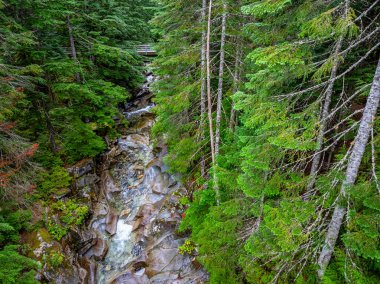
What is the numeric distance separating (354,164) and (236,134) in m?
3.97

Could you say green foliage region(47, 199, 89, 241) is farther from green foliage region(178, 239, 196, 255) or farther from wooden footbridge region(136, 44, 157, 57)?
wooden footbridge region(136, 44, 157, 57)

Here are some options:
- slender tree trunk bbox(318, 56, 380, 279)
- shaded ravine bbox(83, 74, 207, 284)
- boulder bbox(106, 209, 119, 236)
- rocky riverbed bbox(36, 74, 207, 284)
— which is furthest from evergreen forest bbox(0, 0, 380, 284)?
boulder bbox(106, 209, 119, 236)

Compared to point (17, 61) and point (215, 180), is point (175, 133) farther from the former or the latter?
point (17, 61)

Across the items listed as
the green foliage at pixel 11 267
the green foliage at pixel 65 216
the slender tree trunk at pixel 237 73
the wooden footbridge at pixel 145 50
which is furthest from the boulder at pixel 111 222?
the wooden footbridge at pixel 145 50

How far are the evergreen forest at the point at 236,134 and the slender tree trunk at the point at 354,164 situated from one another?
0.02 m

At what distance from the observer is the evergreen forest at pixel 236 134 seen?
4609 mm

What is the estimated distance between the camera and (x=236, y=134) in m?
8.13

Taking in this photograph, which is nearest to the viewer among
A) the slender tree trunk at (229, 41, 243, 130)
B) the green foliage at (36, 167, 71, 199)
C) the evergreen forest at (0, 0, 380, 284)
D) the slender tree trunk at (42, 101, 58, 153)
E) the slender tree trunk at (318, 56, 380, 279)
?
the slender tree trunk at (318, 56, 380, 279)

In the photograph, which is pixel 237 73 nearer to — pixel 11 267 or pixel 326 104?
pixel 326 104

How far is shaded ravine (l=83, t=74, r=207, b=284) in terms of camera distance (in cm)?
1010

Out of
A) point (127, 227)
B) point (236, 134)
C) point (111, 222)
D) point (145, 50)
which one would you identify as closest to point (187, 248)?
point (127, 227)

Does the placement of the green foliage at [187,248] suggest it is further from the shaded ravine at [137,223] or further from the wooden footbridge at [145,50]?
the wooden footbridge at [145,50]

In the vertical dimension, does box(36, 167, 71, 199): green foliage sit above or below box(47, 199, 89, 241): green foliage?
above

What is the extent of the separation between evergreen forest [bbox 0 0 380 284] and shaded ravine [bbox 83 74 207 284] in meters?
0.70
